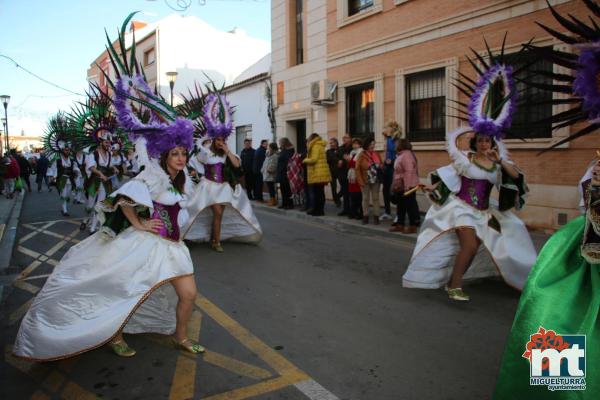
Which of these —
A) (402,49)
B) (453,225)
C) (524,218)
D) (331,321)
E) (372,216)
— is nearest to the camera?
(331,321)

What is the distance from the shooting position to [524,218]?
9773mm

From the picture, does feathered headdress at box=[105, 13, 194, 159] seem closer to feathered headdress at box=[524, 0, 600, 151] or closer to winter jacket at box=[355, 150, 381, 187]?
feathered headdress at box=[524, 0, 600, 151]

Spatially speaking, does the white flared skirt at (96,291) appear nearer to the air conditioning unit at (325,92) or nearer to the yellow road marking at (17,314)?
the yellow road marking at (17,314)

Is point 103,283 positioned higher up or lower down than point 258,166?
lower down

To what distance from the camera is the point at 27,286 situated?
6.08 m

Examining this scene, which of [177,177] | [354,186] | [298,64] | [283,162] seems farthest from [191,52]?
[177,177]

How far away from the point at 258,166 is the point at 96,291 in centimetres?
1096

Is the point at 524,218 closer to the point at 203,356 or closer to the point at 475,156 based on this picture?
the point at 475,156

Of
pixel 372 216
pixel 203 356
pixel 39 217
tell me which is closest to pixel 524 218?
pixel 372 216

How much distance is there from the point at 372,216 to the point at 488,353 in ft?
21.8

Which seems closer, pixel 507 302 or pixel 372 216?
pixel 507 302

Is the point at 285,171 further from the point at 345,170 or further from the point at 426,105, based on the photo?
the point at 426,105

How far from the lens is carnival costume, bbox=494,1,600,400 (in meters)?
2.43

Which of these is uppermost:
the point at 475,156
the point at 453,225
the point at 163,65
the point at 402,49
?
the point at 163,65
